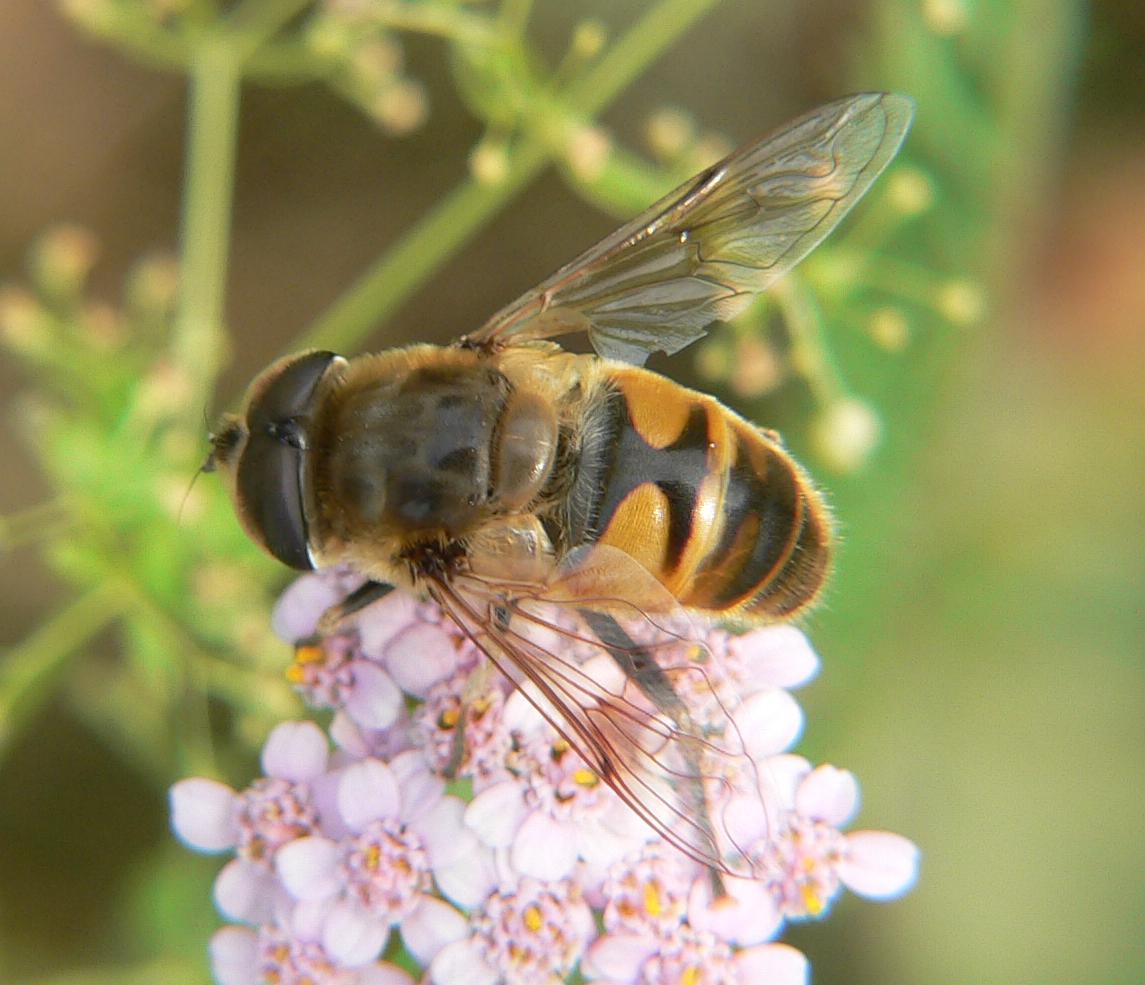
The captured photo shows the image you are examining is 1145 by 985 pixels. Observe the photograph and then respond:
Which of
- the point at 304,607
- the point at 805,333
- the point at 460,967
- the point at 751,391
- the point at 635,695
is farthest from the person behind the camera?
the point at 751,391

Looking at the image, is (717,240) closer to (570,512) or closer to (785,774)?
(570,512)

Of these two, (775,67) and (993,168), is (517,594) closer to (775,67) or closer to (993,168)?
(993,168)

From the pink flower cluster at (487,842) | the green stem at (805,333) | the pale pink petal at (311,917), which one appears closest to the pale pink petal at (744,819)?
the pink flower cluster at (487,842)

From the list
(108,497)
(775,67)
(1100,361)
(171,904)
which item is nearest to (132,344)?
(108,497)

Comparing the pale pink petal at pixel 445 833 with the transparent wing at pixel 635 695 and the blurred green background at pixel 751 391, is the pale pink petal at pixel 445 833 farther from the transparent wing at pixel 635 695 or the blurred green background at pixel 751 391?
the blurred green background at pixel 751 391

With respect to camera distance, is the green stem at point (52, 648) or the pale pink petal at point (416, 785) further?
the green stem at point (52, 648)

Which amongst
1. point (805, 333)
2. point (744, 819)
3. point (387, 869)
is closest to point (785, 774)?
point (744, 819)
